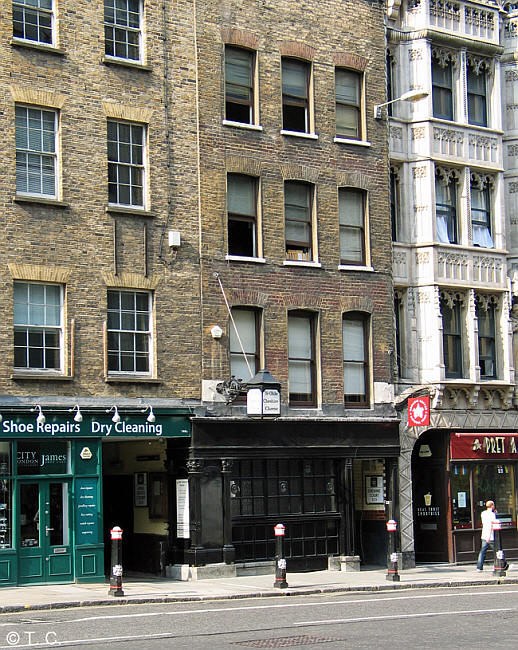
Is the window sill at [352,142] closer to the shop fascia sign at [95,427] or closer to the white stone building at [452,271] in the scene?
the white stone building at [452,271]

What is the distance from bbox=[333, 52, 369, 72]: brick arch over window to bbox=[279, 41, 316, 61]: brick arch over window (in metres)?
0.75

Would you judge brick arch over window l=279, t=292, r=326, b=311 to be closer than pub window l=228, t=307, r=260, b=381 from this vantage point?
No

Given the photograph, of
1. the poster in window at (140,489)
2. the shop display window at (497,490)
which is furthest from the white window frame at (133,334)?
the shop display window at (497,490)

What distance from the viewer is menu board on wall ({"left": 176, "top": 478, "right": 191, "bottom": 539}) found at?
2684cm

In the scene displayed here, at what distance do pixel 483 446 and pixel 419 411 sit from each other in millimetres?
2990

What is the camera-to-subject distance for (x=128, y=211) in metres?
26.4

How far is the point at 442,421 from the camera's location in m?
31.1

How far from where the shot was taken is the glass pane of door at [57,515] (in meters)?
24.9

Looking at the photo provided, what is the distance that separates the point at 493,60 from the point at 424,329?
8.17 meters

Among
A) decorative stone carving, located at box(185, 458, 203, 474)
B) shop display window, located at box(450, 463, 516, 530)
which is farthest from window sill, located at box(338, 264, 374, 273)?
decorative stone carving, located at box(185, 458, 203, 474)

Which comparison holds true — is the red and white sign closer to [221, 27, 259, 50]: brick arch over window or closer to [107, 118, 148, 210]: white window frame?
[107, 118, 148, 210]: white window frame

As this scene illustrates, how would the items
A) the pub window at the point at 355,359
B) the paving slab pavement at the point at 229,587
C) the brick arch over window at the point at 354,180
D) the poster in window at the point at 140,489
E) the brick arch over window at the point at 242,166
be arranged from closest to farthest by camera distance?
the paving slab pavement at the point at 229,587 < the brick arch over window at the point at 242,166 < the poster in window at the point at 140,489 < the pub window at the point at 355,359 < the brick arch over window at the point at 354,180

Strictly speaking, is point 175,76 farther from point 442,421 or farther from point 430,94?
point 442,421

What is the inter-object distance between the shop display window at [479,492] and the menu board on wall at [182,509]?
26.3 feet
